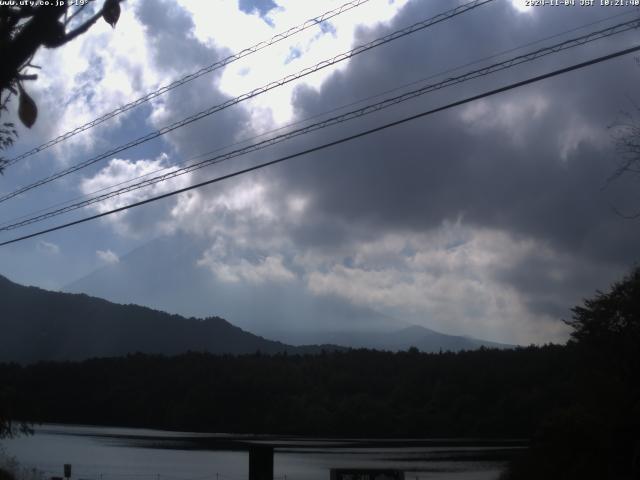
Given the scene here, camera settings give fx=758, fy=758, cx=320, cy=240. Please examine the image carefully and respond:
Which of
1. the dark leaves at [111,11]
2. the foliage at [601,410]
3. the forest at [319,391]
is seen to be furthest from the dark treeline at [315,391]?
the dark leaves at [111,11]

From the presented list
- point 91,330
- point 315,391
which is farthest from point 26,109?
point 91,330

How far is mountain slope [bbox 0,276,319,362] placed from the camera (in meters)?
153

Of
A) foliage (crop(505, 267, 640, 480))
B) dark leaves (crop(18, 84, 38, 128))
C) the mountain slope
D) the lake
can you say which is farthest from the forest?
dark leaves (crop(18, 84, 38, 128))

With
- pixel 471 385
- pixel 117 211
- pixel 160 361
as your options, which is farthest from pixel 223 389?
pixel 117 211

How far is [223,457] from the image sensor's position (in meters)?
59.6

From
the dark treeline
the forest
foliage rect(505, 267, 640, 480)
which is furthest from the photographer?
the dark treeline

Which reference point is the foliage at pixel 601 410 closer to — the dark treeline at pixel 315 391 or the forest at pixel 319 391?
the forest at pixel 319 391

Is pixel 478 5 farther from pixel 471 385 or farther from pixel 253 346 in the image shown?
pixel 253 346

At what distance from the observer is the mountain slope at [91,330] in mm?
153250

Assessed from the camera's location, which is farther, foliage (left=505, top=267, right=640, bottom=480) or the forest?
the forest

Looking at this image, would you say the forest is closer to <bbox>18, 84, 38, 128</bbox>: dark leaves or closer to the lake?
the lake

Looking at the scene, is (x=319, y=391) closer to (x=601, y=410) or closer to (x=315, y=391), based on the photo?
(x=315, y=391)

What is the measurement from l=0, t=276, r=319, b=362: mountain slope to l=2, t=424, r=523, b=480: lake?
68.7 meters

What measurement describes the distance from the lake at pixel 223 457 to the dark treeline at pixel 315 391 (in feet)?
14.0
